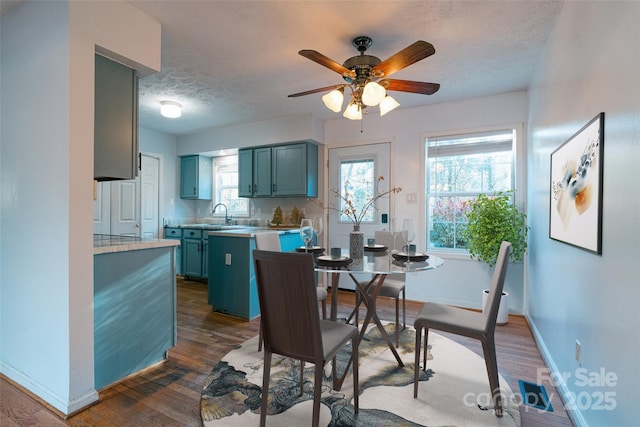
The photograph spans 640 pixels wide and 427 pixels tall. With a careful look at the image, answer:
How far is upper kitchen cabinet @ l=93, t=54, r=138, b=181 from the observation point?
1980 mm

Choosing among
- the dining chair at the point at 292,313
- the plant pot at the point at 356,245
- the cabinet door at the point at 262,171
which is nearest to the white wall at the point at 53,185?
the dining chair at the point at 292,313

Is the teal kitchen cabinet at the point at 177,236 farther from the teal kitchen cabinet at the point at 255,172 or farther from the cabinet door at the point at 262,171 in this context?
the cabinet door at the point at 262,171

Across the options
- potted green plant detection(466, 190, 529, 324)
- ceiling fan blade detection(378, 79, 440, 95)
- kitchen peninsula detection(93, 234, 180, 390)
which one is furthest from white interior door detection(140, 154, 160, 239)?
potted green plant detection(466, 190, 529, 324)

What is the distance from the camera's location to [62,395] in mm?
1771

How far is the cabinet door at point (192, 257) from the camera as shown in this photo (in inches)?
193

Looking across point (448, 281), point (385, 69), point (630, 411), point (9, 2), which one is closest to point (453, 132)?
point (448, 281)

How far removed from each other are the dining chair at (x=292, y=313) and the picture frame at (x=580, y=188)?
4.49 feet

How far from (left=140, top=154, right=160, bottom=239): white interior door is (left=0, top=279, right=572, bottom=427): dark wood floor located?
2.42 m

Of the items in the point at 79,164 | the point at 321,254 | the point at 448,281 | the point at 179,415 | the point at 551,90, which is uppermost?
the point at 551,90

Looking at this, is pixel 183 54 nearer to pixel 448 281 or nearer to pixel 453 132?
pixel 453 132

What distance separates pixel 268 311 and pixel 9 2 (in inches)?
106

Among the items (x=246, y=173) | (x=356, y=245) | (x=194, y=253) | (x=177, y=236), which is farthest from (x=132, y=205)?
(x=356, y=245)

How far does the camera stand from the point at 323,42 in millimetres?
2441

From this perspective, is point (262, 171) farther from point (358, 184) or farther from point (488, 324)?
point (488, 324)
